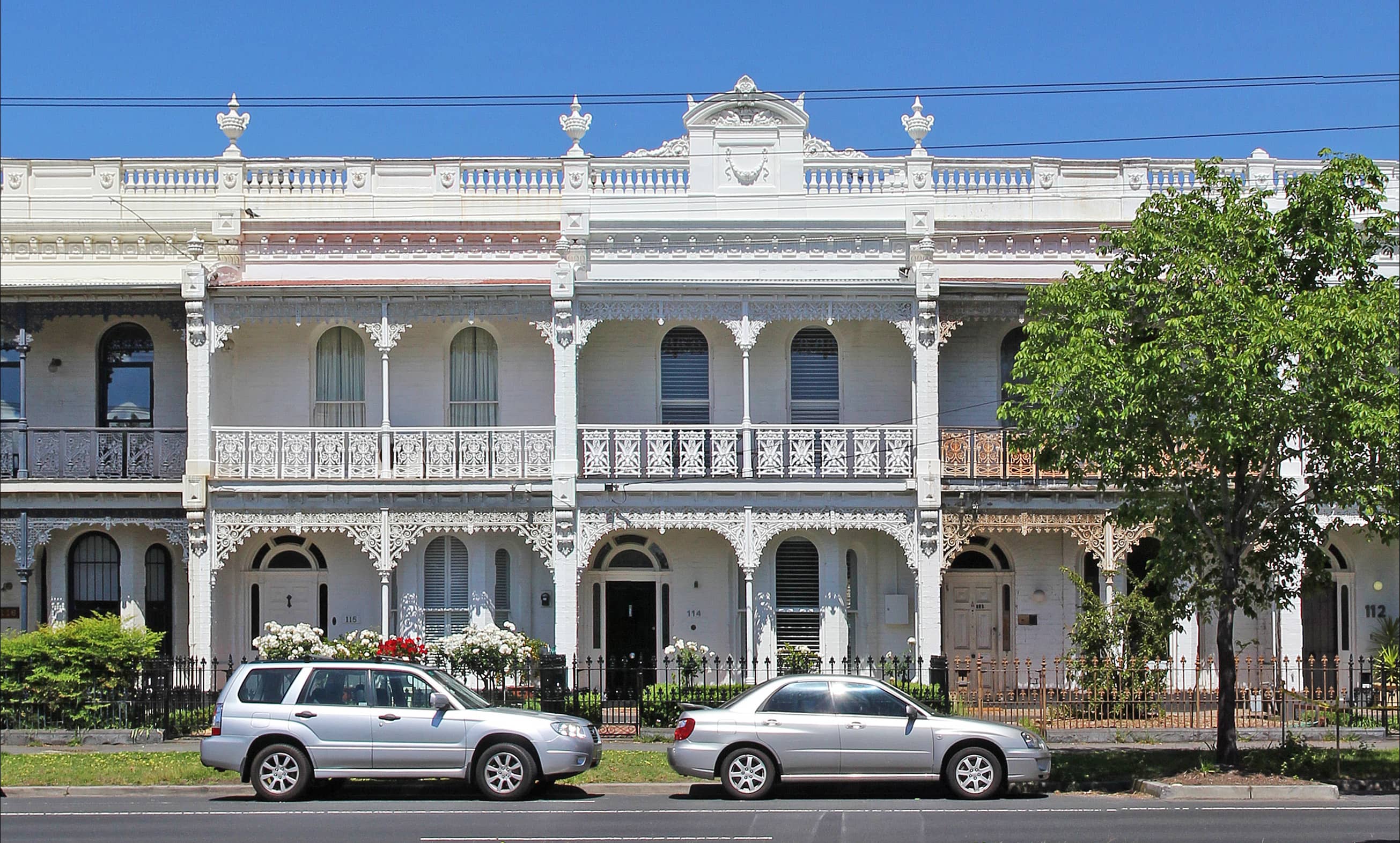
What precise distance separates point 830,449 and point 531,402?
17.1 feet

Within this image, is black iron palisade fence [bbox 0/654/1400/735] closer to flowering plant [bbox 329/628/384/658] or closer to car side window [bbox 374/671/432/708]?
flowering plant [bbox 329/628/384/658]

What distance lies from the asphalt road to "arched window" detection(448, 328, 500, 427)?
1019cm

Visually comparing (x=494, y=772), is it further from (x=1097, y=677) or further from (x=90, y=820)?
(x=1097, y=677)

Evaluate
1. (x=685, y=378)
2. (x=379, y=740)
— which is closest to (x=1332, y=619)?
(x=685, y=378)

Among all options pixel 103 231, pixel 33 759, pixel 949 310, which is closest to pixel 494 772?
pixel 33 759

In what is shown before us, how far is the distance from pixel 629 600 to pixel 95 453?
913 cm

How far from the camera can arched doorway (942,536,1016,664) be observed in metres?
25.9

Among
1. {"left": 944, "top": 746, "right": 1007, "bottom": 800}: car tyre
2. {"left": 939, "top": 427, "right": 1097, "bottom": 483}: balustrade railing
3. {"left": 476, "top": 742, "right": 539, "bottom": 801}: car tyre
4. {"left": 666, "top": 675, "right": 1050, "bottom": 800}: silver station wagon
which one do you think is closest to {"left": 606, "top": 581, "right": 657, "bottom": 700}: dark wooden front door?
{"left": 939, "top": 427, "right": 1097, "bottom": 483}: balustrade railing

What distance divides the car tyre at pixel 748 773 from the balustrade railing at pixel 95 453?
41.1 ft

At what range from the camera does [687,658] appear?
23328 mm

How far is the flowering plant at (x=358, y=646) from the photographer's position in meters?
22.0

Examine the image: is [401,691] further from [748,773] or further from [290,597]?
[290,597]

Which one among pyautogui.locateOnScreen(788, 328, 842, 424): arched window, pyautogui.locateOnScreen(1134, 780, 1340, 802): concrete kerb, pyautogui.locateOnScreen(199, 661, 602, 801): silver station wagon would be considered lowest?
pyautogui.locateOnScreen(1134, 780, 1340, 802): concrete kerb

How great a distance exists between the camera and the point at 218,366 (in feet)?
82.6
